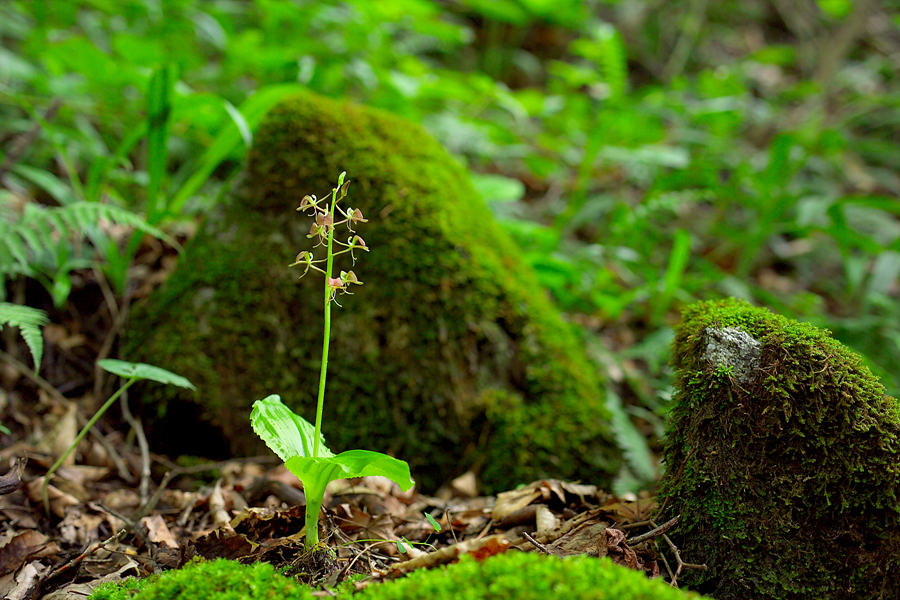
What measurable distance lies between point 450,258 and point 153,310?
1449mm

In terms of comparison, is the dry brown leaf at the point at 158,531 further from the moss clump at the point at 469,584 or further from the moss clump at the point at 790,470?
the moss clump at the point at 790,470

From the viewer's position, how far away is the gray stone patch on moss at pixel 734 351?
1468 millimetres

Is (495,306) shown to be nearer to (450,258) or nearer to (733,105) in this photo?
(450,258)

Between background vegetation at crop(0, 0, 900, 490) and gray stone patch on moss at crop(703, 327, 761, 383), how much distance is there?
108 centimetres

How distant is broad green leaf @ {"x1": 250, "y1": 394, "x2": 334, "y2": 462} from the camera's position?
146cm

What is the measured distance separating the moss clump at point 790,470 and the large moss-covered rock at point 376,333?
1022 millimetres

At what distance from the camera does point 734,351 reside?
1.49m

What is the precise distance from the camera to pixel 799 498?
1424 mm

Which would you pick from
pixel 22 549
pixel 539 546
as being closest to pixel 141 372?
pixel 22 549

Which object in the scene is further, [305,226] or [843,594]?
[305,226]

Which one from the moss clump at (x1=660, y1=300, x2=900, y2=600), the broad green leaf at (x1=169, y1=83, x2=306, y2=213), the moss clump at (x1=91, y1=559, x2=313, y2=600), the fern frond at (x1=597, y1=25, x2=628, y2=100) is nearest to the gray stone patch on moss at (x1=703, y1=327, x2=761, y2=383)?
the moss clump at (x1=660, y1=300, x2=900, y2=600)

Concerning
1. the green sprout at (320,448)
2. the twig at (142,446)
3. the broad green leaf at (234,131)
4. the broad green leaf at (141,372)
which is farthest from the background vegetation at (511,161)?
the green sprout at (320,448)

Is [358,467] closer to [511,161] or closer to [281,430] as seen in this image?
[281,430]

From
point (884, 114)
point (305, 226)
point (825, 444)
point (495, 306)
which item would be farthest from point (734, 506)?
point (884, 114)
